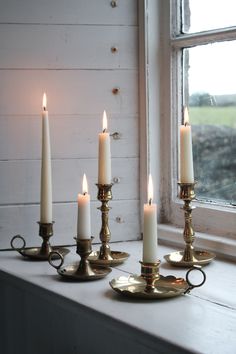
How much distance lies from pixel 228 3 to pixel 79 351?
872mm

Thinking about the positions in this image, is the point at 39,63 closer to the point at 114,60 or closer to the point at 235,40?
the point at 114,60

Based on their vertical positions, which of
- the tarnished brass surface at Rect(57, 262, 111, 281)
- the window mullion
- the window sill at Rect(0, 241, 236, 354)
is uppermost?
the window mullion

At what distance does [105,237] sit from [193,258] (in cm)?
21

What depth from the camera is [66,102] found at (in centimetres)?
168

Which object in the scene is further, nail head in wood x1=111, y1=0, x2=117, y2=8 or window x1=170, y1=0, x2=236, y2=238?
nail head in wood x1=111, y1=0, x2=117, y2=8

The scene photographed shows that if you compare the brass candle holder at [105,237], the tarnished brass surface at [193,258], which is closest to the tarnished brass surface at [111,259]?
the brass candle holder at [105,237]

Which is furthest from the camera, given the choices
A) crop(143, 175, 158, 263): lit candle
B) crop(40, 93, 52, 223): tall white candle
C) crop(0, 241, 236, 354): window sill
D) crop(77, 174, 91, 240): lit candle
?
crop(40, 93, 52, 223): tall white candle

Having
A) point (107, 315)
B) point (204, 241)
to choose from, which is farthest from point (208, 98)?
point (107, 315)

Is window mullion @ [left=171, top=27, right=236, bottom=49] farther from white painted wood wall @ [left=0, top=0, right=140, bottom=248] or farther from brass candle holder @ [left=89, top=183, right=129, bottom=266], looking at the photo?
brass candle holder @ [left=89, top=183, right=129, bottom=266]

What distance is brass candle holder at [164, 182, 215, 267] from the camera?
1.43 m

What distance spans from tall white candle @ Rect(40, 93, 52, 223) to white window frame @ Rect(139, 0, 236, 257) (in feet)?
0.95

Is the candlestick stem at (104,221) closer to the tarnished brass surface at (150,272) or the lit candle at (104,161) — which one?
the lit candle at (104,161)

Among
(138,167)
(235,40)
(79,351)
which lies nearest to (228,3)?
(235,40)

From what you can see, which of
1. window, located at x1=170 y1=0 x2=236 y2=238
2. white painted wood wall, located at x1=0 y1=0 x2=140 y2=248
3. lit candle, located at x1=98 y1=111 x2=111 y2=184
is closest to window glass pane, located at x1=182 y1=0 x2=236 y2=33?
window, located at x1=170 y1=0 x2=236 y2=238
